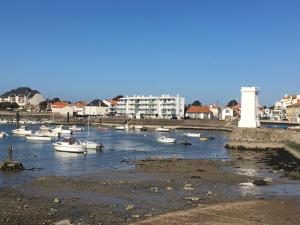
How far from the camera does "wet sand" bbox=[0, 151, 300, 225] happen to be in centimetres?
2217

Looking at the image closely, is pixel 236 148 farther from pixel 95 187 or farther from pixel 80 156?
pixel 95 187

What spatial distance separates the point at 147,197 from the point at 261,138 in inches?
1674

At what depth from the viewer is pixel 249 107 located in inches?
2793

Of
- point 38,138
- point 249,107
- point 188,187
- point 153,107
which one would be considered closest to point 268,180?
point 188,187

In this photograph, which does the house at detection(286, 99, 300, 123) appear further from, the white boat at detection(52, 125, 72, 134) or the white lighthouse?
the white boat at detection(52, 125, 72, 134)

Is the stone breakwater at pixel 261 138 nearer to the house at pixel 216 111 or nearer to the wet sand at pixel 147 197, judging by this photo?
the wet sand at pixel 147 197

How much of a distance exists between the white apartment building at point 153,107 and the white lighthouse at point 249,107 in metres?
97.7

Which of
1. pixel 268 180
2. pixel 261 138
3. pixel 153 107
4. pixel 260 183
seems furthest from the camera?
pixel 153 107

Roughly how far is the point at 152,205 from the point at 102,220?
4155 mm

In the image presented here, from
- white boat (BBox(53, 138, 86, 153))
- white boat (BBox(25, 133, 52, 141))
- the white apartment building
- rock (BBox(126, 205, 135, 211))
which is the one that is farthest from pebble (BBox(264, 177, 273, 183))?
the white apartment building

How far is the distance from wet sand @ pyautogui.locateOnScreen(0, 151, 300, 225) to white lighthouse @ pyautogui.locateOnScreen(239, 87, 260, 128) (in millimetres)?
29219

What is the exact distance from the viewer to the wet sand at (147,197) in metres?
22.2

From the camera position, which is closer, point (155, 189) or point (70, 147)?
point (155, 189)

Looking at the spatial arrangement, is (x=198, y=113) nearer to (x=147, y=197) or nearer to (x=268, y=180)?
(x=268, y=180)
